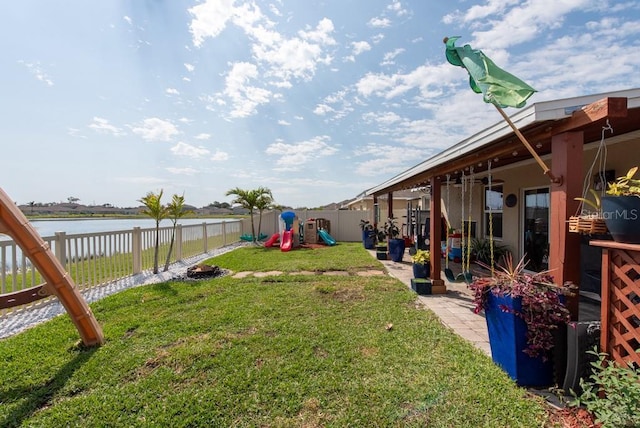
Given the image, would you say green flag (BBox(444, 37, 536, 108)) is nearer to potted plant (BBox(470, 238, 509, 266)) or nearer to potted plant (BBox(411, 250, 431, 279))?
potted plant (BBox(411, 250, 431, 279))

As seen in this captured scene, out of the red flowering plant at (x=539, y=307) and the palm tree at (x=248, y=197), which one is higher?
the palm tree at (x=248, y=197)

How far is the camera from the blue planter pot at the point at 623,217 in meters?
1.78

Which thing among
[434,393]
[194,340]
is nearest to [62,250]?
[194,340]

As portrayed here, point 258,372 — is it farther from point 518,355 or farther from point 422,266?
point 422,266

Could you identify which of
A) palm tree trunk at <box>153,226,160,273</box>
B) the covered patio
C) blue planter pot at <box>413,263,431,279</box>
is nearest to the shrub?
the covered patio

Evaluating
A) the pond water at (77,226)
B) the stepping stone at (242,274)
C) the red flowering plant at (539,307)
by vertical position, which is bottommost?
the stepping stone at (242,274)

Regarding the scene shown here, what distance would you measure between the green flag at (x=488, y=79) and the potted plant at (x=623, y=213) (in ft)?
3.01

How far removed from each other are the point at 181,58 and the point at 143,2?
1.75 meters

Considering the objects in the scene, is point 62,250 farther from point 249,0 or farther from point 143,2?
point 249,0

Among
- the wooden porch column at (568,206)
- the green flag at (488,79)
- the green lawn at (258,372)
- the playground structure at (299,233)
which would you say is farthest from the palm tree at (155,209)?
the wooden porch column at (568,206)

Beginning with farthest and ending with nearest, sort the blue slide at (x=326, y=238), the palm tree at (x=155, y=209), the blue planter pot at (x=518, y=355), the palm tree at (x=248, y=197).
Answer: the palm tree at (x=248, y=197) < the blue slide at (x=326, y=238) < the palm tree at (x=155, y=209) < the blue planter pot at (x=518, y=355)

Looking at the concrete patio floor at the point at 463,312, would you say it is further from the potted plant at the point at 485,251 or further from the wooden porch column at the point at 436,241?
the potted plant at the point at 485,251

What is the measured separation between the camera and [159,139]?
408 inches

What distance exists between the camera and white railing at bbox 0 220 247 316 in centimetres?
417
